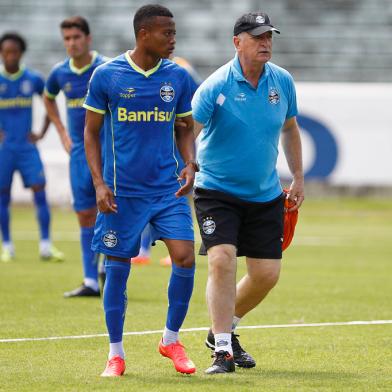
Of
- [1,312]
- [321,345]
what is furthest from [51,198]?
[321,345]

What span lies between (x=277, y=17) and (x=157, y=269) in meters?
15.3

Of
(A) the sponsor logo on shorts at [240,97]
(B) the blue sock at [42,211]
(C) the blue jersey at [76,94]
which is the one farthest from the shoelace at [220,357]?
(B) the blue sock at [42,211]

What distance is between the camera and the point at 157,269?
14438mm

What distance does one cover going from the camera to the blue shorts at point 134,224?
736 centimetres

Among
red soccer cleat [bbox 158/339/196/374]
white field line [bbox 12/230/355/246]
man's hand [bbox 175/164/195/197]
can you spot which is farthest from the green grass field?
white field line [bbox 12/230/355/246]

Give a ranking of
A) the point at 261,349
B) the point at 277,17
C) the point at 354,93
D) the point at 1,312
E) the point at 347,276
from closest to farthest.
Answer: the point at 261,349 → the point at 1,312 → the point at 347,276 → the point at 354,93 → the point at 277,17

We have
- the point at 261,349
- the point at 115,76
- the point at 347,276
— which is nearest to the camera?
the point at 115,76

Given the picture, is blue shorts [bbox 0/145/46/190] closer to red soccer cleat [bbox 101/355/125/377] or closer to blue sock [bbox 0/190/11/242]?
blue sock [bbox 0/190/11/242]

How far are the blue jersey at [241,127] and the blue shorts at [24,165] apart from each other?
25.4ft

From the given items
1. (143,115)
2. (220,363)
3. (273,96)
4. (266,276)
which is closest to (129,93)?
(143,115)

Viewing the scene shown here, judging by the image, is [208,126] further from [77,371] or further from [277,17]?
[277,17]

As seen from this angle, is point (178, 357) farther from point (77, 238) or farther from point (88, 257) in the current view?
point (77, 238)

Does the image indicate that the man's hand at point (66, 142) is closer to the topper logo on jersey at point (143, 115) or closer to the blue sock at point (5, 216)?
the blue sock at point (5, 216)

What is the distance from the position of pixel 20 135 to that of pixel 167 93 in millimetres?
8147
